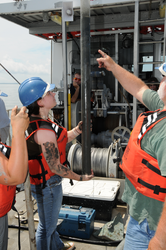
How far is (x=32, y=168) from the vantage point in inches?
80.6

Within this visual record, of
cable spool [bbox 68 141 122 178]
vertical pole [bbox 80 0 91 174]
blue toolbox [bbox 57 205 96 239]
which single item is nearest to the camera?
vertical pole [bbox 80 0 91 174]

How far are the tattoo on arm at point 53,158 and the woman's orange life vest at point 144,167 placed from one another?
2.10ft

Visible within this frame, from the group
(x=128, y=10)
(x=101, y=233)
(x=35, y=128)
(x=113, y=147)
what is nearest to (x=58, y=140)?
(x=35, y=128)

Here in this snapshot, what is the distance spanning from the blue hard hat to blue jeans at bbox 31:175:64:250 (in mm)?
767

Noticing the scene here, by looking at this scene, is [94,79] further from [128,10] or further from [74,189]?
[74,189]

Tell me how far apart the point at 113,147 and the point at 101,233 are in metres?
1.55

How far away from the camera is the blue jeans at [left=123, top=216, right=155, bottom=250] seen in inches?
58.0

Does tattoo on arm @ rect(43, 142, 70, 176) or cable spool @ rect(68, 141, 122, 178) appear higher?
tattoo on arm @ rect(43, 142, 70, 176)

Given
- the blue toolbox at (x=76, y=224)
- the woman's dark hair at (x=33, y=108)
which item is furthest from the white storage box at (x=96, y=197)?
the woman's dark hair at (x=33, y=108)

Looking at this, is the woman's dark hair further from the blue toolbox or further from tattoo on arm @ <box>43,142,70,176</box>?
the blue toolbox

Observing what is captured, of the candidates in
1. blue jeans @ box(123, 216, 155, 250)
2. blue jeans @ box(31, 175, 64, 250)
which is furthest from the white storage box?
blue jeans @ box(123, 216, 155, 250)

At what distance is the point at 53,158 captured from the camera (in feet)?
6.36

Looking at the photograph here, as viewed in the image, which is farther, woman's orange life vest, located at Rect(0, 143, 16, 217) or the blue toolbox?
the blue toolbox

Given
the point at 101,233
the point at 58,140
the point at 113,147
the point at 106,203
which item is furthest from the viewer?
the point at 113,147
